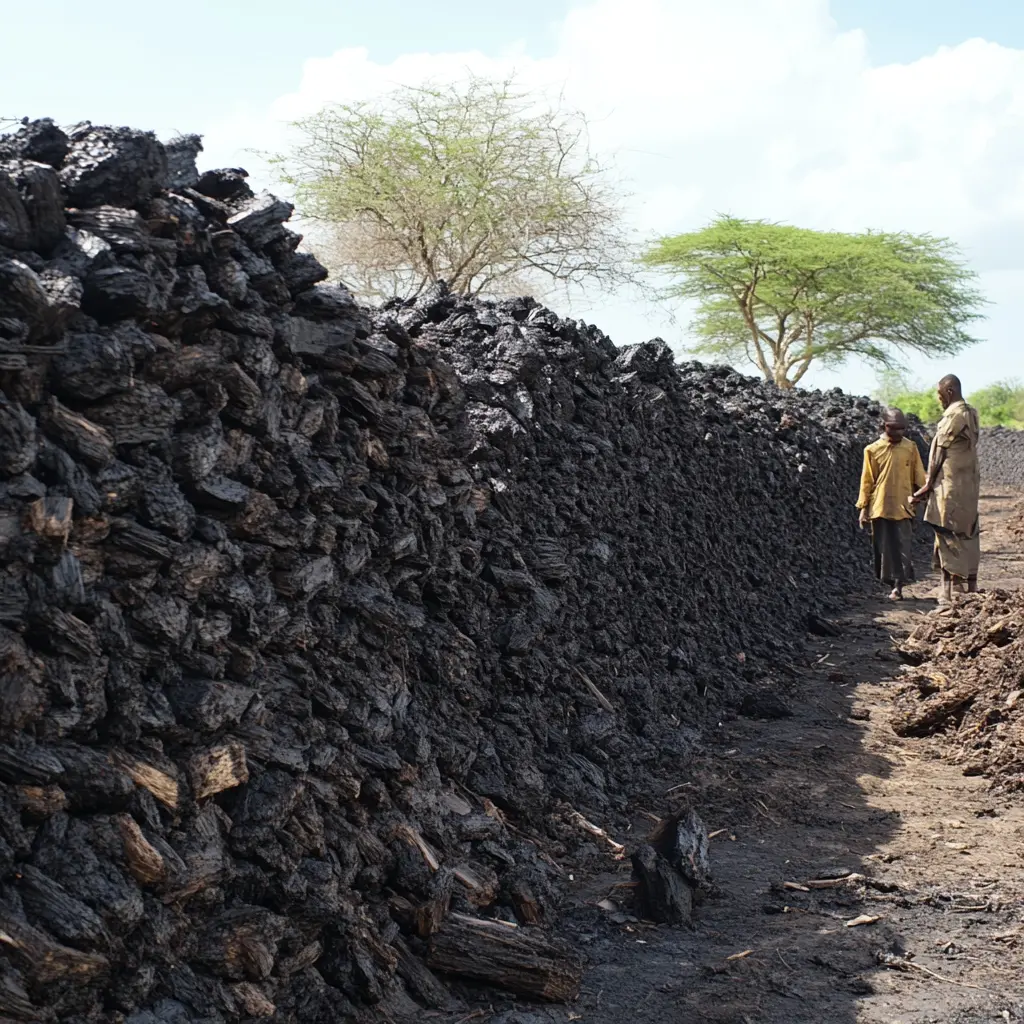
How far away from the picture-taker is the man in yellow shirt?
10773mm

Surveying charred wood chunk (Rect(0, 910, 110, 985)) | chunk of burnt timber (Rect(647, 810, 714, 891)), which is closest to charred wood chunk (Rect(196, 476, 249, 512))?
charred wood chunk (Rect(0, 910, 110, 985))

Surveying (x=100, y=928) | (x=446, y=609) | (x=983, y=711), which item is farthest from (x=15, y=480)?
(x=983, y=711)

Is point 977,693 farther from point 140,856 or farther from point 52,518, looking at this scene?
point 52,518

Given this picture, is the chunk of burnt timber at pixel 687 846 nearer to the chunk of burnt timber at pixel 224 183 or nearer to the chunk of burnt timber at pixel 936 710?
the chunk of burnt timber at pixel 936 710

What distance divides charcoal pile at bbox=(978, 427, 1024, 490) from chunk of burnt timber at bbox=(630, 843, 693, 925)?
27.4 meters

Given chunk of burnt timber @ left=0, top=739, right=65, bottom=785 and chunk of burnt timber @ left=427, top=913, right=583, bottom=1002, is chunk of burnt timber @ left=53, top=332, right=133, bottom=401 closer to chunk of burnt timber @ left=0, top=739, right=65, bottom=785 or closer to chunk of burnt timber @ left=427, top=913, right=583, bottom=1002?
chunk of burnt timber @ left=0, top=739, right=65, bottom=785

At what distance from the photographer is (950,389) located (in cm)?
930

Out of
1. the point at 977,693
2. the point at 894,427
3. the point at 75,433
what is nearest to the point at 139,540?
the point at 75,433

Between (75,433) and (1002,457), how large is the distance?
107ft

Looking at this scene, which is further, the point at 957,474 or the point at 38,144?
the point at 957,474

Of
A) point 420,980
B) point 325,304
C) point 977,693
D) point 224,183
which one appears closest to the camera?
point 420,980

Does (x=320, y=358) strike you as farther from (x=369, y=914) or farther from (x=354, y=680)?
(x=369, y=914)

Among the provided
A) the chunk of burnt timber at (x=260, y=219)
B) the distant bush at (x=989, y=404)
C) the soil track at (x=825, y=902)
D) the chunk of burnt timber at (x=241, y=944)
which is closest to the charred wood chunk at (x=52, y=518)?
the chunk of burnt timber at (x=241, y=944)

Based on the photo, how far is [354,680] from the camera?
12.8ft
